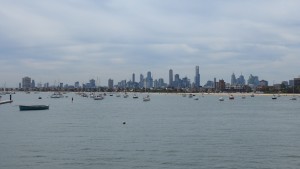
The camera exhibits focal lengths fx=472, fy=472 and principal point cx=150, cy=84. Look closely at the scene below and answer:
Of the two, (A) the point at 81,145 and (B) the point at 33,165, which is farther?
(A) the point at 81,145

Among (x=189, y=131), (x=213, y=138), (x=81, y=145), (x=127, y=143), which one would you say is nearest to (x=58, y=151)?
(x=81, y=145)

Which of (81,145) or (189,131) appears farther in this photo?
(189,131)

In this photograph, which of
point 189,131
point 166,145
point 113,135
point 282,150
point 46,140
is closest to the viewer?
point 282,150

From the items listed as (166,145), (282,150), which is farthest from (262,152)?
(166,145)

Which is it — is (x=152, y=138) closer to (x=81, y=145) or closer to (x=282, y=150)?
(x=81, y=145)

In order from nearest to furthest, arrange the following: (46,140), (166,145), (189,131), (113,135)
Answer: (166,145), (46,140), (113,135), (189,131)

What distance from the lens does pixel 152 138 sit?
5869 cm

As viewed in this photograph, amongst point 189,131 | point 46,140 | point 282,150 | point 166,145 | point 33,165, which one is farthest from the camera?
point 189,131

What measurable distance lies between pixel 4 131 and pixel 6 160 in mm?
28601

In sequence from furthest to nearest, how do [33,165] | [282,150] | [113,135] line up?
[113,135], [282,150], [33,165]

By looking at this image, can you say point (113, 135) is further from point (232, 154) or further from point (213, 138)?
point (232, 154)

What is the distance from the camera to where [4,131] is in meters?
69.9

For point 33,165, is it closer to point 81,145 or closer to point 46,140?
point 81,145

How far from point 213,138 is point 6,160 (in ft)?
85.2
